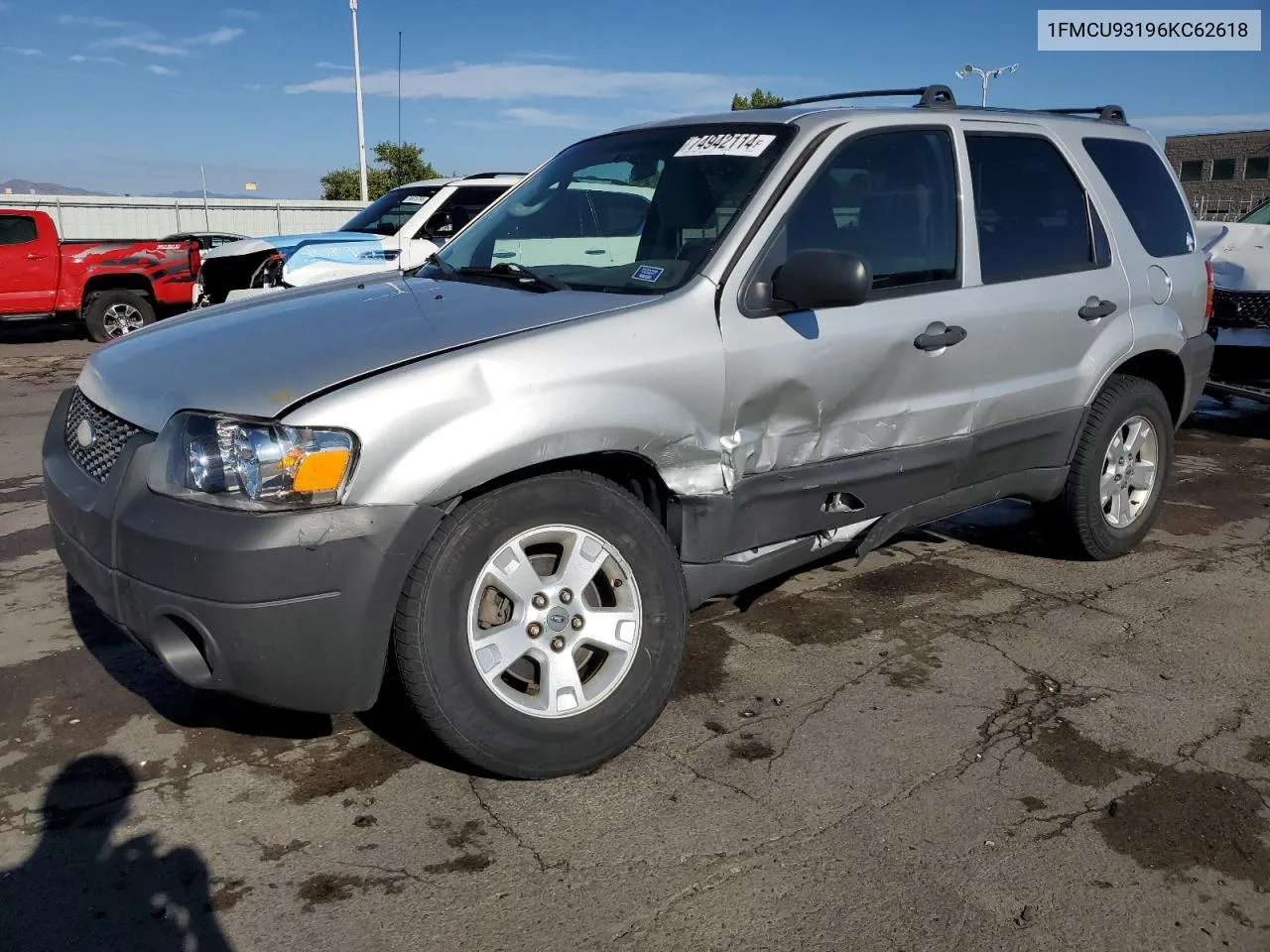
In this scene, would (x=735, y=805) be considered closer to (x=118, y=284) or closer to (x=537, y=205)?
(x=537, y=205)

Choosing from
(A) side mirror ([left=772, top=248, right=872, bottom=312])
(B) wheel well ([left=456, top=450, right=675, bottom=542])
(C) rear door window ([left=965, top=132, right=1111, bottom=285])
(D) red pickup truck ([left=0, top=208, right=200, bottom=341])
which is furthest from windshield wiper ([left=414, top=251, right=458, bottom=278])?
(D) red pickup truck ([left=0, top=208, right=200, bottom=341])

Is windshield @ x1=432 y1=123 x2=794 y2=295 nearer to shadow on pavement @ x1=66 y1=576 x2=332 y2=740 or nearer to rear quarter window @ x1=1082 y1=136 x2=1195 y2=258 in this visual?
shadow on pavement @ x1=66 y1=576 x2=332 y2=740

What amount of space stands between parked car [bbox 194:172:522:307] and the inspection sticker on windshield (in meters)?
6.25

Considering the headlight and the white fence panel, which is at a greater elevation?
the white fence panel

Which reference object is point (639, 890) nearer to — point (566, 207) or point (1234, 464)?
point (566, 207)

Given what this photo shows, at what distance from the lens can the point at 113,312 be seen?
48.6ft

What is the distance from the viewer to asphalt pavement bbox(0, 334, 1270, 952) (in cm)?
255

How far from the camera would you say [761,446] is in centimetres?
350

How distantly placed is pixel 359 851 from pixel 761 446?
5.40 feet

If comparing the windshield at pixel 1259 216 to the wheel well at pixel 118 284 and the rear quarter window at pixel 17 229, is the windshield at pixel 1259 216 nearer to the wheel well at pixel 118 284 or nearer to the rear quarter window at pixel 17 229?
the wheel well at pixel 118 284

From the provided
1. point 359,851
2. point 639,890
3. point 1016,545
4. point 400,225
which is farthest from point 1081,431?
point 400,225

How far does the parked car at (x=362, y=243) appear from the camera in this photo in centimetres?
1048

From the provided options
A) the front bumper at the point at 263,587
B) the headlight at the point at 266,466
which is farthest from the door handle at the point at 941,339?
the headlight at the point at 266,466

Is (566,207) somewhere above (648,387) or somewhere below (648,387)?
above
